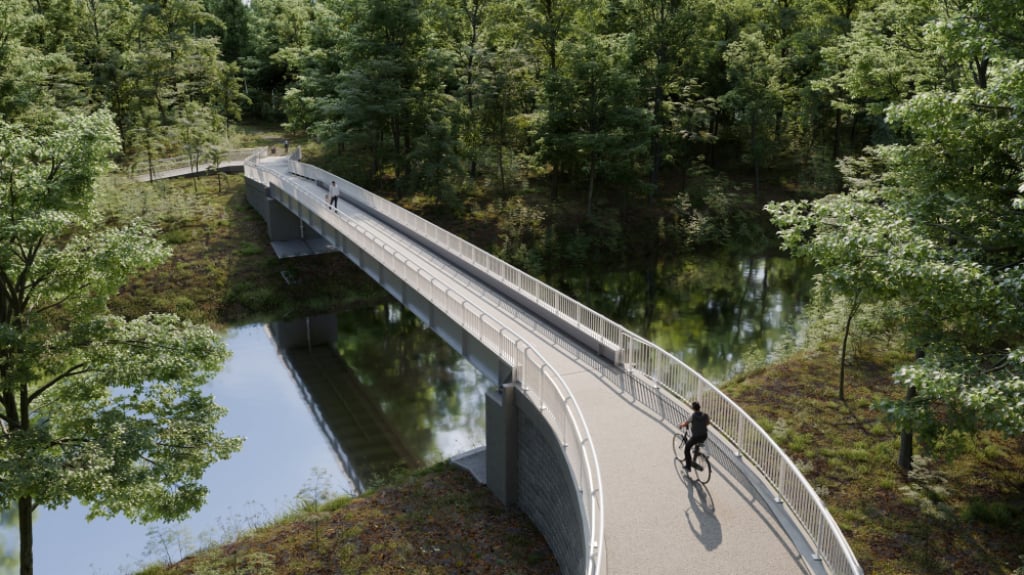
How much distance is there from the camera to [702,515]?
11.4m

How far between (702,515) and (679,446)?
5.97ft

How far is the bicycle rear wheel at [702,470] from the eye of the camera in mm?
12085

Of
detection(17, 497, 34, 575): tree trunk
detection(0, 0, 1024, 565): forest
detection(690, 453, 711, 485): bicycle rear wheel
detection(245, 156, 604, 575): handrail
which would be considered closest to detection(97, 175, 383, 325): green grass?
detection(0, 0, 1024, 565): forest

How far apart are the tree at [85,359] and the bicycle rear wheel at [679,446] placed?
26.5 feet

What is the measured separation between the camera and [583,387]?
50.6ft

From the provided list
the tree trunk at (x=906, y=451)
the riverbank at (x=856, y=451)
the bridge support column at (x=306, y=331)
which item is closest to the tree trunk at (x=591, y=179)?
the riverbank at (x=856, y=451)

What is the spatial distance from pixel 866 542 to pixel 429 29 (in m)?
35.7

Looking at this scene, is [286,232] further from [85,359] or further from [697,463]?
[697,463]

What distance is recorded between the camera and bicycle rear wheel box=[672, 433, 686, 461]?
12734 millimetres

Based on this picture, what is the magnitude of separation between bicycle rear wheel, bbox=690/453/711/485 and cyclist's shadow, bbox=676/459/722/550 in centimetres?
11

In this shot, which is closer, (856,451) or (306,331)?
(856,451)

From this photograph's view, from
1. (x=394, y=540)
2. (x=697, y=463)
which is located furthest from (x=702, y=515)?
(x=394, y=540)

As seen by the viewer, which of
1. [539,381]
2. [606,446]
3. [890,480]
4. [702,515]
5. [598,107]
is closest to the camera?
[702,515]

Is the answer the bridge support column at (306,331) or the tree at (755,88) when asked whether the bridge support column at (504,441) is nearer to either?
the bridge support column at (306,331)
